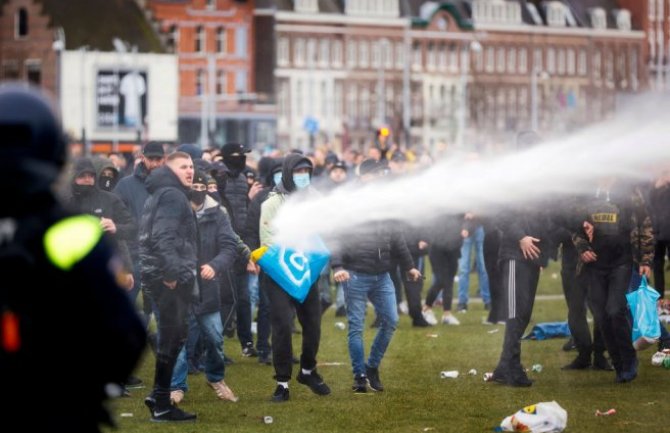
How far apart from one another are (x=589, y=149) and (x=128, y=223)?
418 centimetres

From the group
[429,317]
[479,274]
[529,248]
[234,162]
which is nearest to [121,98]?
[479,274]

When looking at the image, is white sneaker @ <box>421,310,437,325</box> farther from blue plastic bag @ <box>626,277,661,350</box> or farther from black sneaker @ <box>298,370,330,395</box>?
black sneaker @ <box>298,370,330,395</box>

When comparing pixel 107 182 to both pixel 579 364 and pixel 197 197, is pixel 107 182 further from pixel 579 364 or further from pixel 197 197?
pixel 579 364

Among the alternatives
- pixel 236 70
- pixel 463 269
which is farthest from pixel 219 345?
pixel 236 70

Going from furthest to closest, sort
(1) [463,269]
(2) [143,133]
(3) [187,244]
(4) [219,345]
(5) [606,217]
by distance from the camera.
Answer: (2) [143,133] → (1) [463,269] → (5) [606,217] → (4) [219,345] → (3) [187,244]

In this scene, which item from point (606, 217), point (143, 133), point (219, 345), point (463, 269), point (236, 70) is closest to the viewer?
point (219, 345)

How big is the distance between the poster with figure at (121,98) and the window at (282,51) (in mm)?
25599

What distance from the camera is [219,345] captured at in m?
12.7

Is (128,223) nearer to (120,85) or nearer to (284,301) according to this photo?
(284,301)

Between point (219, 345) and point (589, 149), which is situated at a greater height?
point (589, 149)

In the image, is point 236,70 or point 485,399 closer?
point 485,399

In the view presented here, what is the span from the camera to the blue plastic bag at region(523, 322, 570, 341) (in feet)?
58.2

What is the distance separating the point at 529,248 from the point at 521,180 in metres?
0.94

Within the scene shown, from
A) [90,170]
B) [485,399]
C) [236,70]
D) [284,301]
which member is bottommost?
[485,399]
